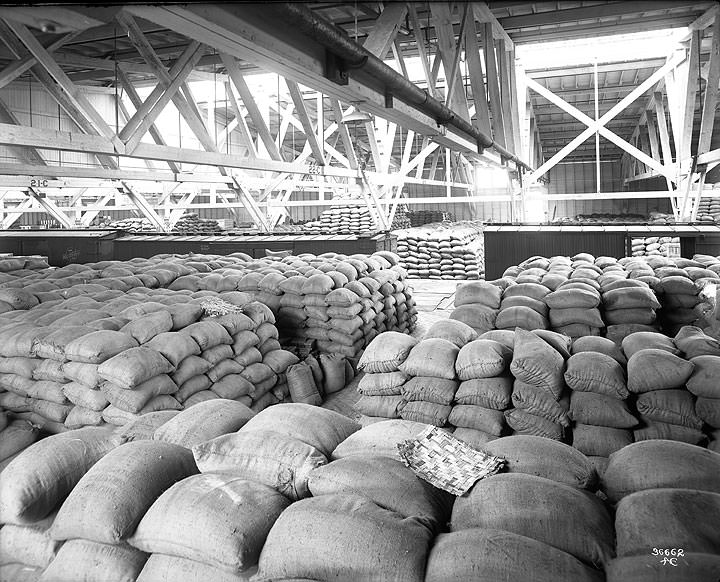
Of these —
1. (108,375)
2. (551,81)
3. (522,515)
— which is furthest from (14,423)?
(551,81)

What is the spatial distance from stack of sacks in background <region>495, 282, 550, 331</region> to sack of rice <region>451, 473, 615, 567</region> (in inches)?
122

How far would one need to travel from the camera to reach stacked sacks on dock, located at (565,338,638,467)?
3.38 metres

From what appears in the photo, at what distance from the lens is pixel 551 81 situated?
16.1 metres

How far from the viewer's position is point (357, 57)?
3.82 metres

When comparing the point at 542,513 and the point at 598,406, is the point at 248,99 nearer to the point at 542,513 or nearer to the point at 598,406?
the point at 598,406

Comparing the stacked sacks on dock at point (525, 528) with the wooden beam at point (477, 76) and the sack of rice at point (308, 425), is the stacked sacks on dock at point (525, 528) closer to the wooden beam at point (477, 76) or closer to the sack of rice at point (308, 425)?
the sack of rice at point (308, 425)

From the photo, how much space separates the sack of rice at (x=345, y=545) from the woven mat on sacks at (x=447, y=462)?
0.28 m

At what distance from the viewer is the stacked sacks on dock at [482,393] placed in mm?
3643

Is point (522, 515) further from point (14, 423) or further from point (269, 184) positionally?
point (269, 184)

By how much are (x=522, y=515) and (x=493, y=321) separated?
3.45 meters

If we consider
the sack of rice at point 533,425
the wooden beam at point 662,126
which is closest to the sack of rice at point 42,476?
the sack of rice at point 533,425

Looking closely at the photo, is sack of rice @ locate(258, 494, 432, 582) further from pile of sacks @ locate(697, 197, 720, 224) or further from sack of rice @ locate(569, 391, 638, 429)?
pile of sacks @ locate(697, 197, 720, 224)

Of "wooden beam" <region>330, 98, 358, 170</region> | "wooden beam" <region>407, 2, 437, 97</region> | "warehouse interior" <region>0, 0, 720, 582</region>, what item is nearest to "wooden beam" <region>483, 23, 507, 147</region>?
"warehouse interior" <region>0, 0, 720, 582</region>

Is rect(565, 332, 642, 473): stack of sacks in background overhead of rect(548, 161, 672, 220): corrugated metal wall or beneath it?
beneath
